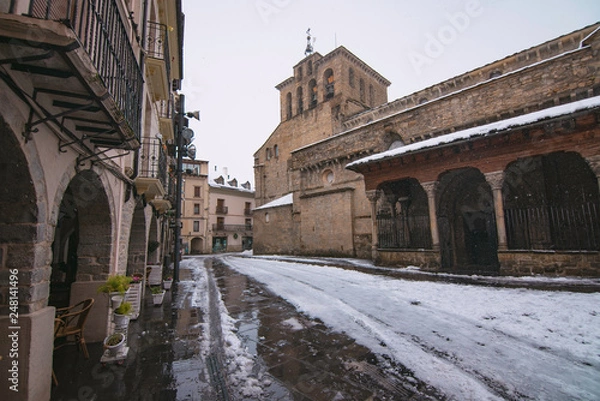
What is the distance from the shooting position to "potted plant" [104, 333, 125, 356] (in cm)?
373

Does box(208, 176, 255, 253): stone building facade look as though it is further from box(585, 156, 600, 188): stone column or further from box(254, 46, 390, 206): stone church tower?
box(585, 156, 600, 188): stone column

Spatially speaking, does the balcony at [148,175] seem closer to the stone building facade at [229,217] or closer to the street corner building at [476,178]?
the street corner building at [476,178]

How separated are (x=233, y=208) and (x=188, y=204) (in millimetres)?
6653

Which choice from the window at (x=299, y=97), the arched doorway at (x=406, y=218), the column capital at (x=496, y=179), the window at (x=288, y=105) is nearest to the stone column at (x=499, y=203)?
the column capital at (x=496, y=179)

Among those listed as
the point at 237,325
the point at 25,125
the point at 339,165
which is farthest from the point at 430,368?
the point at 339,165

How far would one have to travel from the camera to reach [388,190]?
15.1 metres

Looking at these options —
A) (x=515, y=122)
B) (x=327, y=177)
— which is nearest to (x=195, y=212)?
(x=327, y=177)

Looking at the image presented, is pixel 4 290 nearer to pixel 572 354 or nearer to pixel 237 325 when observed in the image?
pixel 237 325

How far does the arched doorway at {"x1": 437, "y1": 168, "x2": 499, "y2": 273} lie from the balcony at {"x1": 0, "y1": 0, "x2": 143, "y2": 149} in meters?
13.0

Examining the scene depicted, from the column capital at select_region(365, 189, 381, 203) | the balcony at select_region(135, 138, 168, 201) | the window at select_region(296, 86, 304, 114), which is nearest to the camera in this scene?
the balcony at select_region(135, 138, 168, 201)

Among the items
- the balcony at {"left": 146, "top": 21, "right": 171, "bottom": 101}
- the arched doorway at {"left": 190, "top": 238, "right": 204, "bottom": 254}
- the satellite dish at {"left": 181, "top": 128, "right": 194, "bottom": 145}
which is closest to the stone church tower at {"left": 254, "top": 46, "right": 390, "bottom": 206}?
the arched doorway at {"left": 190, "top": 238, "right": 204, "bottom": 254}

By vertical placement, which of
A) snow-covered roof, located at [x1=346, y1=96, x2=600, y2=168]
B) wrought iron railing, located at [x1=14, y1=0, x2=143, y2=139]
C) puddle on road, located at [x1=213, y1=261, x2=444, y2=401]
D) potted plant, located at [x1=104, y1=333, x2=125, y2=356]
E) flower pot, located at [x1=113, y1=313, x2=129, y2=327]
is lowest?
puddle on road, located at [x1=213, y1=261, x2=444, y2=401]

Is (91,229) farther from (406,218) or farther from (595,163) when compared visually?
(406,218)

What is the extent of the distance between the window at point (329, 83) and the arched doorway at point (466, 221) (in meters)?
20.0
